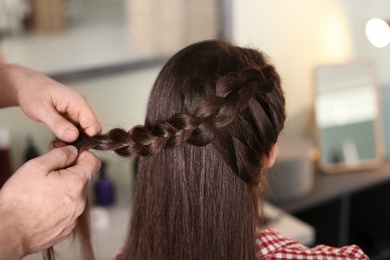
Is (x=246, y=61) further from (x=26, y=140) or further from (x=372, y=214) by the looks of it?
(x=372, y=214)

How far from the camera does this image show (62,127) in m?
1.11

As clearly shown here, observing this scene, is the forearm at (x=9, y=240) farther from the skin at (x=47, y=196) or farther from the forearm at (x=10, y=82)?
the forearm at (x=10, y=82)

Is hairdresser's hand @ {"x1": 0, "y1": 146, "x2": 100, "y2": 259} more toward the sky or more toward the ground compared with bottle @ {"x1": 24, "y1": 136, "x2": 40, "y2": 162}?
more toward the sky

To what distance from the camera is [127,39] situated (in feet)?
6.89

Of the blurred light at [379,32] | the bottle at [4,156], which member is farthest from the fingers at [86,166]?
the bottle at [4,156]

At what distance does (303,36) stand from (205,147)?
56.6 inches

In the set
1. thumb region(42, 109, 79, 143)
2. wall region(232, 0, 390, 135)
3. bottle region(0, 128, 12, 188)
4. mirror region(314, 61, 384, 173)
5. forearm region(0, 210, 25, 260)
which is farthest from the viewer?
mirror region(314, 61, 384, 173)

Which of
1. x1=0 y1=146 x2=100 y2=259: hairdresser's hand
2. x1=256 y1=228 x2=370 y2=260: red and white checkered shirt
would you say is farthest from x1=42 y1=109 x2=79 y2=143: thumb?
x1=256 y1=228 x2=370 y2=260: red and white checkered shirt

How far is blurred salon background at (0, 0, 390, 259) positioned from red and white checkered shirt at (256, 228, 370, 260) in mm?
688

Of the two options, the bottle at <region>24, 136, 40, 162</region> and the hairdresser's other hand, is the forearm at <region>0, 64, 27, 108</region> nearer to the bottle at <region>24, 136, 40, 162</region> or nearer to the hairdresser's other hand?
the hairdresser's other hand

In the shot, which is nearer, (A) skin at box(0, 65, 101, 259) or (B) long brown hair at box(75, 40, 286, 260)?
(A) skin at box(0, 65, 101, 259)

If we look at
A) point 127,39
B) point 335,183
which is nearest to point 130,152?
point 127,39

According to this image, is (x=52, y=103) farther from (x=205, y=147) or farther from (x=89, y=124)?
(x=205, y=147)

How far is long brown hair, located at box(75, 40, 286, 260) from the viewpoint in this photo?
104cm
